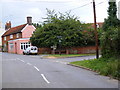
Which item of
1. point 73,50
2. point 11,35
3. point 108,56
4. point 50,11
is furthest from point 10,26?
point 108,56

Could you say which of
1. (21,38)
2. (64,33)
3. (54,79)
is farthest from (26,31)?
(54,79)

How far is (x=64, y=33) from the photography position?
43.4 meters

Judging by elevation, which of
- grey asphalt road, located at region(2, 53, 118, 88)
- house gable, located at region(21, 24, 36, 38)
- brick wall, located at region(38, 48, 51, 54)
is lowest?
grey asphalt road, located at region(2, 53, 118, 88)

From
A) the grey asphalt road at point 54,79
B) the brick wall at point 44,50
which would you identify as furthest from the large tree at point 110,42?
the brick wall at point 44,50

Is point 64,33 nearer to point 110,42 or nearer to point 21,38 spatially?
point 21,38

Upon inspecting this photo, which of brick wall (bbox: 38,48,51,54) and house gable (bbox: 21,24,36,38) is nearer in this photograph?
A: brick wall (bbox: 38,48,51,54)

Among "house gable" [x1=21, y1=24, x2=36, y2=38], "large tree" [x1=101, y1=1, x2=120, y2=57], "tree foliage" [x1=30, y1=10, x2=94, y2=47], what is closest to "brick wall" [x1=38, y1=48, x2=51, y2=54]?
"tree foliage" [x1=30, y1=10, x2=94, y2=47]

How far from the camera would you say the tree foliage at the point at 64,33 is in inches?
1726

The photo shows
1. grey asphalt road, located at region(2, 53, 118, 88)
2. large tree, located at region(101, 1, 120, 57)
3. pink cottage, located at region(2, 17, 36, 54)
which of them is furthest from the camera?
pink cottage, located at region(2, 17, 36, 54)

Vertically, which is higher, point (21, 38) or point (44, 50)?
point (21, 38)

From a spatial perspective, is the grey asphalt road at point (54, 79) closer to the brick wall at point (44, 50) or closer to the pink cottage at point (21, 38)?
the brick wall at point (44, 50)

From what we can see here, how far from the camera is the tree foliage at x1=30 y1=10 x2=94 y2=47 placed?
43844mm

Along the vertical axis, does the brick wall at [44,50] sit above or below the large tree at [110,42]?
below

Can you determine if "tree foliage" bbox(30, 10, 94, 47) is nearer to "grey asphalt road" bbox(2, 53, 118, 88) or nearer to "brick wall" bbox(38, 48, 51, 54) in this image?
"brick wall" bbox(38, 48, 51, 54)
